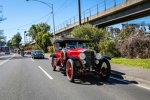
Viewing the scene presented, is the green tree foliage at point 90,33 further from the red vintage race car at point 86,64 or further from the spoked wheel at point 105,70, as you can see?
the spoked wheel at point 105,70

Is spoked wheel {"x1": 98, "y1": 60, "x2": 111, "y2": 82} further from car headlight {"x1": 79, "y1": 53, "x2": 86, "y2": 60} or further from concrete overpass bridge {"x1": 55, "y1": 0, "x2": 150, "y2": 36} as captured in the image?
concrete overpass bridge {"x1": 55, "y1": 0, "x2": 150, "y2": 36}

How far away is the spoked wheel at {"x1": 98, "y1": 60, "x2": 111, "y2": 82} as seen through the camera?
39.7 ft

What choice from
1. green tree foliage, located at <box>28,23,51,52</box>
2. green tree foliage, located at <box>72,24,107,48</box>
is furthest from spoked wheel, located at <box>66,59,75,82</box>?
green tree foliage, located at <box>28,23,51,52</box>

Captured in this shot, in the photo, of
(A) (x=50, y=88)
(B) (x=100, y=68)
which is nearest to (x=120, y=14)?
(B) (x=100, y=68)

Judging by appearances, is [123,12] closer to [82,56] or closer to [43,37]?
[82,56]

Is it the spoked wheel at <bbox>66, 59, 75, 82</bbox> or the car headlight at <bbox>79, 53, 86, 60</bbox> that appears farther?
the car headlight at <bbox>79, 53, 86, 60</bbox>

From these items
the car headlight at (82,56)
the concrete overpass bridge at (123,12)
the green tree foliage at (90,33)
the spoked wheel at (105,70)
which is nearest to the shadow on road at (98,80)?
the spoked wheel at (105,70)

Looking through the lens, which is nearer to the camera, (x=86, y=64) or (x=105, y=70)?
(x=86, y=64)

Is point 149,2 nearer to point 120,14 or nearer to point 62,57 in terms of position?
point 120,14

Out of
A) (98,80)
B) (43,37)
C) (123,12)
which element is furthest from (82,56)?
(43,37)

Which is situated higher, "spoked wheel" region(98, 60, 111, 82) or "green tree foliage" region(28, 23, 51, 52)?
"green tree foliage" region(28, 23, 51, 52)

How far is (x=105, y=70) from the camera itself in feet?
40.1

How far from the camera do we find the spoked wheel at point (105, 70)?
12102 millimetres

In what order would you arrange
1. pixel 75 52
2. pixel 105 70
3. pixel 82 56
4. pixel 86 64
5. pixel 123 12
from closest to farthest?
pixel 82 56 → pixel 86 64 → pixel 105 70 → pixel 75 52 → pixel 123 12
